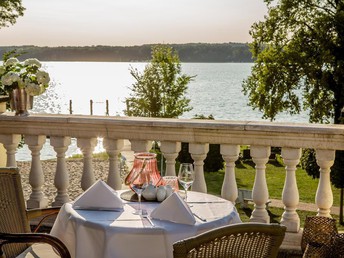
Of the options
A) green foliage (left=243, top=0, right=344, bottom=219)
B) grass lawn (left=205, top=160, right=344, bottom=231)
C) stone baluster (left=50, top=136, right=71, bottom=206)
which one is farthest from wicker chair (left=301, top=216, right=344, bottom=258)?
green foliage (left=243, top=0, right=344, bottom=219)

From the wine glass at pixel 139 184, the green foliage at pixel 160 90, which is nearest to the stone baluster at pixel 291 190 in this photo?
the wine glass at pixel 139 184

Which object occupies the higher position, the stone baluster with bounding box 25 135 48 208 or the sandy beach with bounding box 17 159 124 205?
the stone baluster with bounding box 25 135 48 208

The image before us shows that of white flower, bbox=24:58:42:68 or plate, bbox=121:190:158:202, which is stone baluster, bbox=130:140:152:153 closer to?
plate, bbox=121:190:158:202

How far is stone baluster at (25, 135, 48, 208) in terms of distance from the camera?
16.6ft

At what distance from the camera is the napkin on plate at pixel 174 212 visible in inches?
122

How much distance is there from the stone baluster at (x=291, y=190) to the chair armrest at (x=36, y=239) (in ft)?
6.62

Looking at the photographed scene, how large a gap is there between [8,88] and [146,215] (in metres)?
2.55

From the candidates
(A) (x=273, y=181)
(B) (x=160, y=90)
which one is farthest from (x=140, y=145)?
(B) (x=160, y=90)

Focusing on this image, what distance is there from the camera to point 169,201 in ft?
10.4

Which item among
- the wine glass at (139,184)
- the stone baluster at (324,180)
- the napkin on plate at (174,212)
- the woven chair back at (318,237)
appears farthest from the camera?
the stone baluster at (324,180)

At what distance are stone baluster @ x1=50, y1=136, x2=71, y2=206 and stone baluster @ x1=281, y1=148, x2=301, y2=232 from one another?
1.94m

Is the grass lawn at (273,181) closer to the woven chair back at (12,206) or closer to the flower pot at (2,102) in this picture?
the flower pot at (2,102)

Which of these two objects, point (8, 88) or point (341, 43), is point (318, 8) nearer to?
point (341, 43)

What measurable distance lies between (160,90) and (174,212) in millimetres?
27615
